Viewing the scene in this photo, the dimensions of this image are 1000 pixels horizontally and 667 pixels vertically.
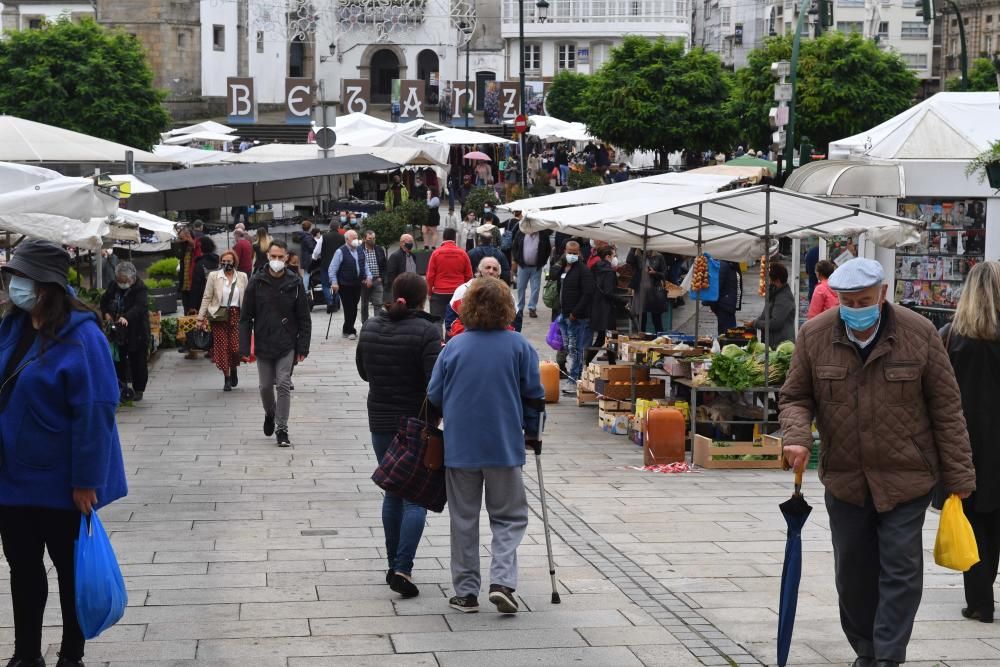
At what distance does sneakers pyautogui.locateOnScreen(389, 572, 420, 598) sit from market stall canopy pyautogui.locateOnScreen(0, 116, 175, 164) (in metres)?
11.2

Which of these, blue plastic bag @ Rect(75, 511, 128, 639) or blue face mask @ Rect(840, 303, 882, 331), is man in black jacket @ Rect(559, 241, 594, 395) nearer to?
blue face mask @ Rect(840, 303, 882, 331)

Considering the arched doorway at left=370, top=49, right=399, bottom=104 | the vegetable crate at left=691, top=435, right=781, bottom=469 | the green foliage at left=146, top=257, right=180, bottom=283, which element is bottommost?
the vegetable crate at left=691, top=435, right=781, bottom=469

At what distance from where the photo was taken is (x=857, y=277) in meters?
5.59

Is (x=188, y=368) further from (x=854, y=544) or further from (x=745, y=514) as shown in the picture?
(x=854, y=544)

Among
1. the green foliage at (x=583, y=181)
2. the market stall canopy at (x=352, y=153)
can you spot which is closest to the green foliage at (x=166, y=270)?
the market stall canopy at (x=352, y=153)

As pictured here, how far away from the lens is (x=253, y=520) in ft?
30.0

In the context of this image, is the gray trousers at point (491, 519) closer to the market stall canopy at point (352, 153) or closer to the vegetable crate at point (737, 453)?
the vegetable crate at point (737, 453)

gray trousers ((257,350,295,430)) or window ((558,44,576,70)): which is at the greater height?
window ((558,44,576,70))

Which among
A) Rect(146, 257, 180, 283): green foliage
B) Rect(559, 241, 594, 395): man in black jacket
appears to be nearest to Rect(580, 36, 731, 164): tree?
Rect(146, 257, 180, 283): green foliage

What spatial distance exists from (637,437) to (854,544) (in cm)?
734

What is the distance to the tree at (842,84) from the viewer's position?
3572cm

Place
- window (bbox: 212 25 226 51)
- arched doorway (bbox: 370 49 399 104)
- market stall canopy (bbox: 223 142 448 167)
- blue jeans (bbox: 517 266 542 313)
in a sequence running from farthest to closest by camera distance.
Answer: arched doorway (bbox: 370 49 399 104) < window (bbox: 212 25 226 51) < market stall canopy (bbox: 223 142 448 167) < blue jeans (bbox: 517 266 542 313)

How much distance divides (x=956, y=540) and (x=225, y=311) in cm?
1082

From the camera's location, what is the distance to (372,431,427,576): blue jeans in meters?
7.08
